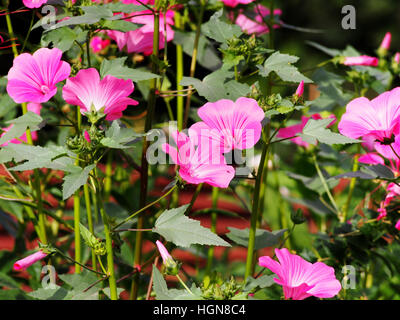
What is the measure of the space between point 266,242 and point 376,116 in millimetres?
181

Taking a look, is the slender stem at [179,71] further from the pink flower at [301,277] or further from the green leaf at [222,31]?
the pink flower at [301,277]

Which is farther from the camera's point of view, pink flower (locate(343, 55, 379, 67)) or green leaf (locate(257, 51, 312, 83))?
pink flower (locate(343, 55, 379, 67))

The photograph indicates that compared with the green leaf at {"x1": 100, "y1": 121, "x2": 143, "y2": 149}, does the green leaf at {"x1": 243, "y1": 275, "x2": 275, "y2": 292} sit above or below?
below

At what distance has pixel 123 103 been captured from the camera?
1.84 ft

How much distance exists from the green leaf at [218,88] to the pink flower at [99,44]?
0.26 meters

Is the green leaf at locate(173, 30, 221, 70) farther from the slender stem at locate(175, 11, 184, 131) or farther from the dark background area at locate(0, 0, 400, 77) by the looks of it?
the dark background area at locate(0, 0, 400, 77)

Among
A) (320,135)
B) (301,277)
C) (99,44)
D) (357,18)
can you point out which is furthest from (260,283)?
(357,18)

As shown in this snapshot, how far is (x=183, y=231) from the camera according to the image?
501 millimetres

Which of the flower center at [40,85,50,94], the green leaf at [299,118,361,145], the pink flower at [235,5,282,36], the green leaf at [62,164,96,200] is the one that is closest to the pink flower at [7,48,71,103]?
the flower center at [40,85,50,94]

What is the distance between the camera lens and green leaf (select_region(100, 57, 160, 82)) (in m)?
0.54

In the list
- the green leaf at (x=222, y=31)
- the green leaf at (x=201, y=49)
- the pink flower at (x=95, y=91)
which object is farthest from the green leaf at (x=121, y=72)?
the green leaf at (x=201, y=49)

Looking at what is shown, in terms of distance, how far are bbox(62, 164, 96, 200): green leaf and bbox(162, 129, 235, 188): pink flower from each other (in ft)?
0.32
